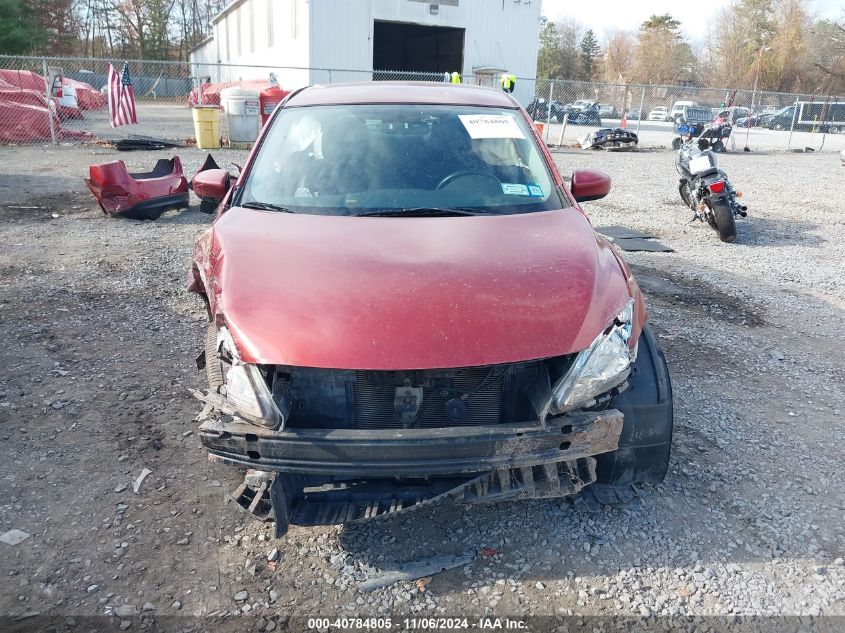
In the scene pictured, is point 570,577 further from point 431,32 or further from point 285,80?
point 431,32

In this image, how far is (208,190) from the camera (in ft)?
12.9

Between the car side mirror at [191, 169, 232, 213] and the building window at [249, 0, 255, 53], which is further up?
the building window at [249, 0, 255, 53]

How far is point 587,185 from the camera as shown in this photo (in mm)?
3967

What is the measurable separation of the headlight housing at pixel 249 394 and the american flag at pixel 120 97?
52.8ft

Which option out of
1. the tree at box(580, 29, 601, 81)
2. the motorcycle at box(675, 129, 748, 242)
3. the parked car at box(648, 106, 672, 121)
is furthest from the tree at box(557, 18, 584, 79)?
the motorcycle at box(675, 129, 748, 242)

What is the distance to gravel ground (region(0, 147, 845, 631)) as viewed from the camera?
7.87ft

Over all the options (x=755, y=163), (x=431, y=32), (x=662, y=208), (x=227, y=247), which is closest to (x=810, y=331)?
(x=227, y=247)

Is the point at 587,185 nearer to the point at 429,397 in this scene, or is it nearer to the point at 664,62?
the point at 429,397

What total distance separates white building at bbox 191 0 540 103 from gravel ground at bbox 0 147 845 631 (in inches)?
685

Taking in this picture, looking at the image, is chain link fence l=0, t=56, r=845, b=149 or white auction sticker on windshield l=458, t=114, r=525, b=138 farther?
chain link fence l=0, t=56, r=845, b=149

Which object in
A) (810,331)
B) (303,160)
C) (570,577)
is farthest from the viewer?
(810,331)

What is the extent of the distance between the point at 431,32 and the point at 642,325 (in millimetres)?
31064

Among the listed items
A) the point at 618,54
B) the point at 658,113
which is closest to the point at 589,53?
the point at 618,54

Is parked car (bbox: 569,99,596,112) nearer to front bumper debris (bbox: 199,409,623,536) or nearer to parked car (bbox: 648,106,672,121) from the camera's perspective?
parked car (bbox: 648,106,672,121)
